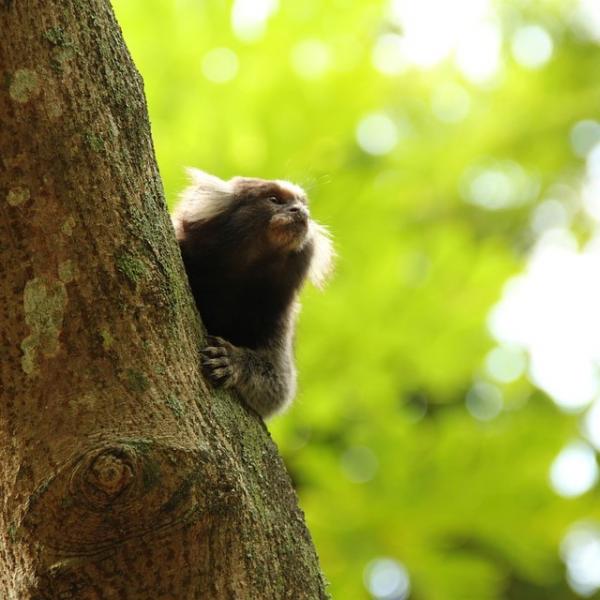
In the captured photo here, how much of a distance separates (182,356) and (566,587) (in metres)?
7.88

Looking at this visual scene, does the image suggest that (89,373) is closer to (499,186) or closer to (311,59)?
(311,59)

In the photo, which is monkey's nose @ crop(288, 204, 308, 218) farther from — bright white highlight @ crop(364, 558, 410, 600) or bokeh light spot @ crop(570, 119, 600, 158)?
bokeh light spot @ crop(570, 119, 600, 158)

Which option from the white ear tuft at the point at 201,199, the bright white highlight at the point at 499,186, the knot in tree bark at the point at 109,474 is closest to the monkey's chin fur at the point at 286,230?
the white ear tuft at the point at 201,199

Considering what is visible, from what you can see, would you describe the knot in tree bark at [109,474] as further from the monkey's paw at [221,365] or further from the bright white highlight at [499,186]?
the bright white highlight at [499,186]

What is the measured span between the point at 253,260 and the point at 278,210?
267 mm

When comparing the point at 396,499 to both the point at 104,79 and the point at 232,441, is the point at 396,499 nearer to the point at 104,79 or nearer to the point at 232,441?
the point at 232,441

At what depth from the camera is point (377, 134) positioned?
7.68 meters

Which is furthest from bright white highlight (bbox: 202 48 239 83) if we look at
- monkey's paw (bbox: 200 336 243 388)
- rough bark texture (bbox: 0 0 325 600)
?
rough bark texture (bbox: 0 0 325 600)

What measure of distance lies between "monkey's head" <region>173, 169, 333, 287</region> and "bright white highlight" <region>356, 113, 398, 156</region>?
1718 mm

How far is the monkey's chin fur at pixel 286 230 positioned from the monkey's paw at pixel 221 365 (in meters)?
1.55

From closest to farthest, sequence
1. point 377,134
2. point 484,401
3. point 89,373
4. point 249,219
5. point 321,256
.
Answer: point 89,373 → point 249,219 → point 321,256 → point 377,134 → point 484,401

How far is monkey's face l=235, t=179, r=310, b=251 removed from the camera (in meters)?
5.03

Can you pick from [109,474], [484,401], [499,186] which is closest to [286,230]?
[109,474]

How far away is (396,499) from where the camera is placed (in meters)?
6.12
